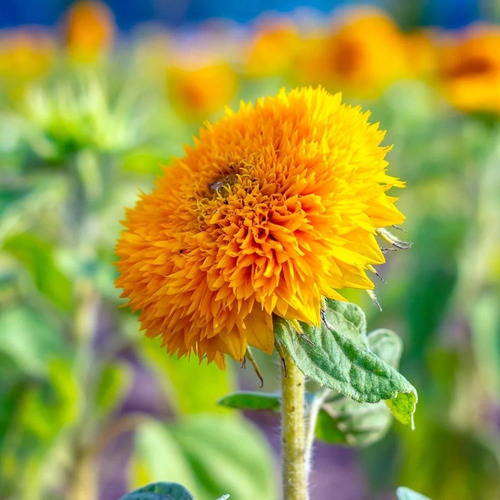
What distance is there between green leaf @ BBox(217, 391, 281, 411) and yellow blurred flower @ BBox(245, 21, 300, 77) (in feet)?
9.05

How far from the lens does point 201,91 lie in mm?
2898

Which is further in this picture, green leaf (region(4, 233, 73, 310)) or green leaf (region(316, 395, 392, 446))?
green leaf (region(4, 233, 73, 310))

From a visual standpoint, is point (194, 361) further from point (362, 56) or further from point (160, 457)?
point (362, 56)

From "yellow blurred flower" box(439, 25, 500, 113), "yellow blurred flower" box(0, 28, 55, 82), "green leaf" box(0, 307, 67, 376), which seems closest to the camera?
"green leaf" box(0, 307, 67, 376)

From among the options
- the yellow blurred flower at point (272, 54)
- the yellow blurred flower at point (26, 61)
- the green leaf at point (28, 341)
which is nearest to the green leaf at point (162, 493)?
the green leaf at point (28, 341)

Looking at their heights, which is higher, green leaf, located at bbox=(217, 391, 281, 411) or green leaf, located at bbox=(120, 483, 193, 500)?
green leaf, located at bbox=(217, 391, 281, 411)

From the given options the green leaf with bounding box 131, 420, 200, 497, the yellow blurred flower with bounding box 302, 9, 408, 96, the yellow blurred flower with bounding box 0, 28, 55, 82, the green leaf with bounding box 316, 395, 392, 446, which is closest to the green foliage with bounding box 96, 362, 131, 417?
the green leaf with bounding box 131, 420, 200, 497

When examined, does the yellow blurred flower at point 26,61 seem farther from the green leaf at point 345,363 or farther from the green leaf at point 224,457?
the green leaf at point 345,363

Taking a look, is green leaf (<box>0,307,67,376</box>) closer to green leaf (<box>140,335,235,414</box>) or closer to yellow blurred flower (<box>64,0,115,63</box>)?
green leaf (<box>140,335,235,414</box>)

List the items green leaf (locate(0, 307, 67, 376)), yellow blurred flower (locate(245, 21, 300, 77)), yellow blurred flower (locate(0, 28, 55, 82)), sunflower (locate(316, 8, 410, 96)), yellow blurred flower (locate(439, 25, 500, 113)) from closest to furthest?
green leaf (locate(0, 307, 67, 376)) → yellow blurred flower (locate(439, 25, 500, 113)) → sunflower (locate(316, 8, 410, 96)) → yellow blurred flower (locate(245, 21, 300, 77)) → yellow blurred flower (locate(0, 28, 55, 82))

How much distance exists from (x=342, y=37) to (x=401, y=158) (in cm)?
57

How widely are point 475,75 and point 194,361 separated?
0.84 meters

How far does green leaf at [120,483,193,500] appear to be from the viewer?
0.54 meters

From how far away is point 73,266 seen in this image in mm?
1076
